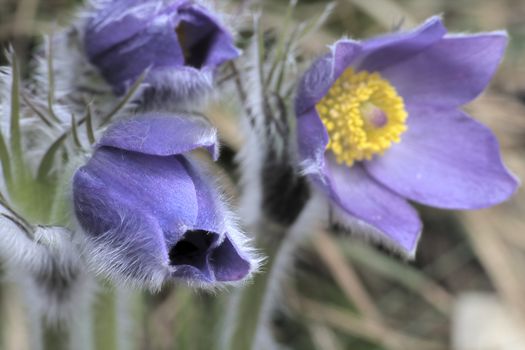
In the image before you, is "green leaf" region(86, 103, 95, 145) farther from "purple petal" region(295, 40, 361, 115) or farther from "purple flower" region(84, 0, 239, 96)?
"purple petal" region(295, 40, 361, 115)

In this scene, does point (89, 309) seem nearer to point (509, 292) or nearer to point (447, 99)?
point (447, 99)

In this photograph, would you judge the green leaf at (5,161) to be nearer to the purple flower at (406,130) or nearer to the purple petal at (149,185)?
the purple petal at (149,185)

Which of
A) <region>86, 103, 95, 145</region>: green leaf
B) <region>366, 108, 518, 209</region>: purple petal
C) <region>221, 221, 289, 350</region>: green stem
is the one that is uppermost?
<region>86, 103, 95, 145</region>: green leaf

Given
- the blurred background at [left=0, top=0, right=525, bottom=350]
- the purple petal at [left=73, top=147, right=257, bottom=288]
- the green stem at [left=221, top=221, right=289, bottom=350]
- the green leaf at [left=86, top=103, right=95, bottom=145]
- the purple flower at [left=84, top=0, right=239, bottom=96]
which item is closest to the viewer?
the purple petal at [left=73, top=147, right=257, bottom=288]

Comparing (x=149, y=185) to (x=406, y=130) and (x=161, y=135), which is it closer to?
(x=161, y=135)

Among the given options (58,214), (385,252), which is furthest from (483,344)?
(58,214)

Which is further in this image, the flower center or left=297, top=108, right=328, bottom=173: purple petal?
the flower center

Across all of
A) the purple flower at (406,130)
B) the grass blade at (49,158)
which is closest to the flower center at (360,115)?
the purple flower at (406,130)

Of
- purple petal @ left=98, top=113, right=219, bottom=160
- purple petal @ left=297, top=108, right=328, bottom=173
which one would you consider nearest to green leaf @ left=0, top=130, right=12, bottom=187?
purple petal @ left=98, top=113, right=219, bottom=160
